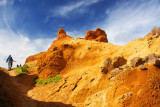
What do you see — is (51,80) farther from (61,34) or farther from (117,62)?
(61,34)

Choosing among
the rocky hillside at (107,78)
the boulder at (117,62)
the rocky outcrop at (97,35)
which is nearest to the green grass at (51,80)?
the rocky hillside at (107,78)

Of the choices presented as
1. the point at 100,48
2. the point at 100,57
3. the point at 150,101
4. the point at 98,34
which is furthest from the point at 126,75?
the point at 98,34

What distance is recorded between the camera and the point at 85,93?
22.6ft

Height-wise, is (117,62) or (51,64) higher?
(51,64)

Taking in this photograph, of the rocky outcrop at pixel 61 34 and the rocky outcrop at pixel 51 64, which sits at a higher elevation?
the rocky outcrop at pixel 61 34

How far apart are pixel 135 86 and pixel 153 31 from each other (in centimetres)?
748

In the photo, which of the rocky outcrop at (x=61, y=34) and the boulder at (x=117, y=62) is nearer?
the boulder at (x=117, y=62)

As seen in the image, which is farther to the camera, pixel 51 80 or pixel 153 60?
pixel 51 80

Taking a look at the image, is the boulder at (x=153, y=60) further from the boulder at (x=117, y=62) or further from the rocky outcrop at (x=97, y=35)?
the rocky outcrop at (x=97, y=35)

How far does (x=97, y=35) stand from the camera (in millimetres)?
28531

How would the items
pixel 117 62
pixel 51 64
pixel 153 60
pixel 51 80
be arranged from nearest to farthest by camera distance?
1. pixel 153 60
2. pixel 117 62
3. pixel 51 80
4. pixel 51 64

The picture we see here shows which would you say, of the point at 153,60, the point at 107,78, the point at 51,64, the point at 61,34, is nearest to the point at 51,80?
the point at 51,64

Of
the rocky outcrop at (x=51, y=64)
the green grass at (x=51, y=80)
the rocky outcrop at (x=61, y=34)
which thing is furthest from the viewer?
the rocky outcrop at (x=61, y=34)

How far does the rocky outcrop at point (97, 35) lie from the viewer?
27275mm
